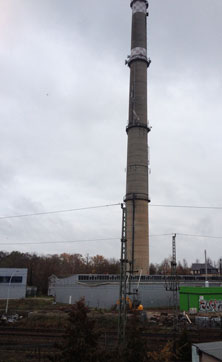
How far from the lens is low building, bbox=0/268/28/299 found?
2714 inches

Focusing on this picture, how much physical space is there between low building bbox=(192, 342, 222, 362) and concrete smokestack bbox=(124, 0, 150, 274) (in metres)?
34.7

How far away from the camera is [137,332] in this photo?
16.6m

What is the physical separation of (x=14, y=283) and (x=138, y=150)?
39.4 metres

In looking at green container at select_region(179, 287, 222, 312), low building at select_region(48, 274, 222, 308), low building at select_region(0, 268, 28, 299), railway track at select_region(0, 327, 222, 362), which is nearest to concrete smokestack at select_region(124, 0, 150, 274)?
low building at select_region(48, 274, 222, 308)

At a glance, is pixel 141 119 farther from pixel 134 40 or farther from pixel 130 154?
pixel 134 40

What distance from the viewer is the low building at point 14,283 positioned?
6894 centimetres

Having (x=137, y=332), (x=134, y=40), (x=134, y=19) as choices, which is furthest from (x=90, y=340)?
(x=134, y=19)

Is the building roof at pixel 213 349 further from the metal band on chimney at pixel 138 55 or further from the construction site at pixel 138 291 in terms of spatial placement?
the metal band on chimney at pixel 138 55

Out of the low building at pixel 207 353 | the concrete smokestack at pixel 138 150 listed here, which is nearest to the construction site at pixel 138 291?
the concrete smokestack at pixel 138 150

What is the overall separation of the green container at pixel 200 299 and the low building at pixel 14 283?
3787 centimetres

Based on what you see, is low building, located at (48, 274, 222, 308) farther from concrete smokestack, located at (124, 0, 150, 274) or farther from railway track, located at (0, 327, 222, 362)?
railway track, located at (0, 327, 222, 362)

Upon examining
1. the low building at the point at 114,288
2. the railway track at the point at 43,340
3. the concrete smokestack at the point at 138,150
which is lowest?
the railway track at the point at 43,340

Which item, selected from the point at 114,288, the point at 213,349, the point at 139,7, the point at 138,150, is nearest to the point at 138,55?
the point at 139,7

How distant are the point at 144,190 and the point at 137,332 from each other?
40.2 metres
